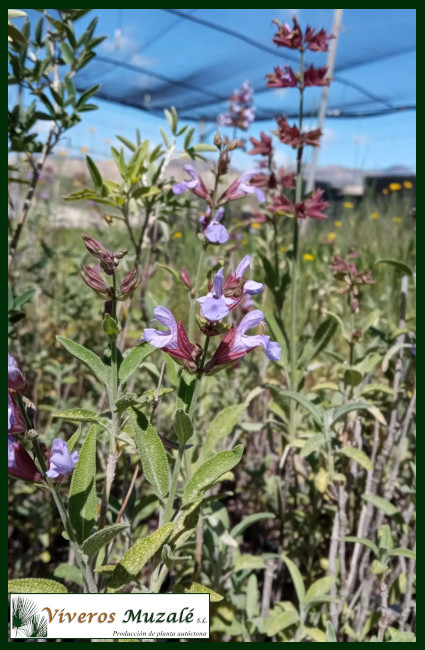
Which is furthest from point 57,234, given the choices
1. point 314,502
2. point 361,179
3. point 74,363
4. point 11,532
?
point 361,179

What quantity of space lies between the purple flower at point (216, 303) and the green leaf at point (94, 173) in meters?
0.42

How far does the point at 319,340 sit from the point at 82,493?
78cm

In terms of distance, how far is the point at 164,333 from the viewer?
63cm

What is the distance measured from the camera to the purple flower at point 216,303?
57 centimetres

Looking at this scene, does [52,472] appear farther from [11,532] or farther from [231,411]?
[11,532]

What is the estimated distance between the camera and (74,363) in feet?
6.56

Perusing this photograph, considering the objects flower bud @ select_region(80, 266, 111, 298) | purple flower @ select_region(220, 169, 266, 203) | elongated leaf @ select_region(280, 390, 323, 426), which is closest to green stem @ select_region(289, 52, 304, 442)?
elongated leaf @ select_region(280, 390, 323, 426)

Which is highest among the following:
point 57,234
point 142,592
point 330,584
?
point 57,234

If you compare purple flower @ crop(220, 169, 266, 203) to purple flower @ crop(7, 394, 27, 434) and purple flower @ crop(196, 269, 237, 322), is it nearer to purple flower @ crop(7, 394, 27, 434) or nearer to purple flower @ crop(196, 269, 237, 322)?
purple flower @ crop(196, 269, 237, 322)

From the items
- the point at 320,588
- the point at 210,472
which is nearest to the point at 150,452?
the point at 210,472

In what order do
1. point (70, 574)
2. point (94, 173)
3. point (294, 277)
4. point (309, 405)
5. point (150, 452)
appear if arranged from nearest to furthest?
point (150, 452) < point (70, 574) < point (94, 173) < point (309, 405) < point (294, 277)

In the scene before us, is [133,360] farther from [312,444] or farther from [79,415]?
[312,444]

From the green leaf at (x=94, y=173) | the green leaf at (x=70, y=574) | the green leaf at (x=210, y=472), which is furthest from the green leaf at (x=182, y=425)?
the green leaf at (x=94, y=173)

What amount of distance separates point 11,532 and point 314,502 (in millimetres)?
908
